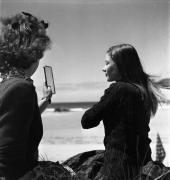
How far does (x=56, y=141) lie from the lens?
5.59 meters

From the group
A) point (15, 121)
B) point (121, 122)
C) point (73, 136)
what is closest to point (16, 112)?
point (15, 121)

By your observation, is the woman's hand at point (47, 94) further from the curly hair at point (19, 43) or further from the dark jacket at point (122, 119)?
the curly hair at point (19, 43)

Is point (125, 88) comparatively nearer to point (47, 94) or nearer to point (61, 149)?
point (47, 94)

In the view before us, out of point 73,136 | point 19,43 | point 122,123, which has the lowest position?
point 73,136

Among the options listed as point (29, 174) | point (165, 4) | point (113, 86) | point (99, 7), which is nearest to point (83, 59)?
point (99, 7)

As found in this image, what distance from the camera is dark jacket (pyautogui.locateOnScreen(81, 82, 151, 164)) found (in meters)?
2.38

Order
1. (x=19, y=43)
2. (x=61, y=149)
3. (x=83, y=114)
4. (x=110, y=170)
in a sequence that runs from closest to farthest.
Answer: (x=19, y=43)
(x=110, y=170)
(x=83, y=114)
(x=61, y=149)

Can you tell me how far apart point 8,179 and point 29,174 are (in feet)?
0.23

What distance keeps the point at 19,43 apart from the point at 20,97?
230 mm

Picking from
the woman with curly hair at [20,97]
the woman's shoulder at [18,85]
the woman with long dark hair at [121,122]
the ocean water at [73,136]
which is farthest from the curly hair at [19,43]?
the ocean water at [73,136]

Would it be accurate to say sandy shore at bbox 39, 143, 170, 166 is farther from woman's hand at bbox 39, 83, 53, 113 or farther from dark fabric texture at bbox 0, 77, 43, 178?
dark fabric texture at bbox 0, 77, 43, 178

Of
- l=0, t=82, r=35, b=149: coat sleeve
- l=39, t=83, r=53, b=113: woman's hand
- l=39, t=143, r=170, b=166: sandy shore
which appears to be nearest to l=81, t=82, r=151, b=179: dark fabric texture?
l=39, t=83, r=53, b=113: woman's hand

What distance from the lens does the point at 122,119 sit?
239 centimetres

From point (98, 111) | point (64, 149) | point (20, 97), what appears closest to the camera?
point (20, 97)
